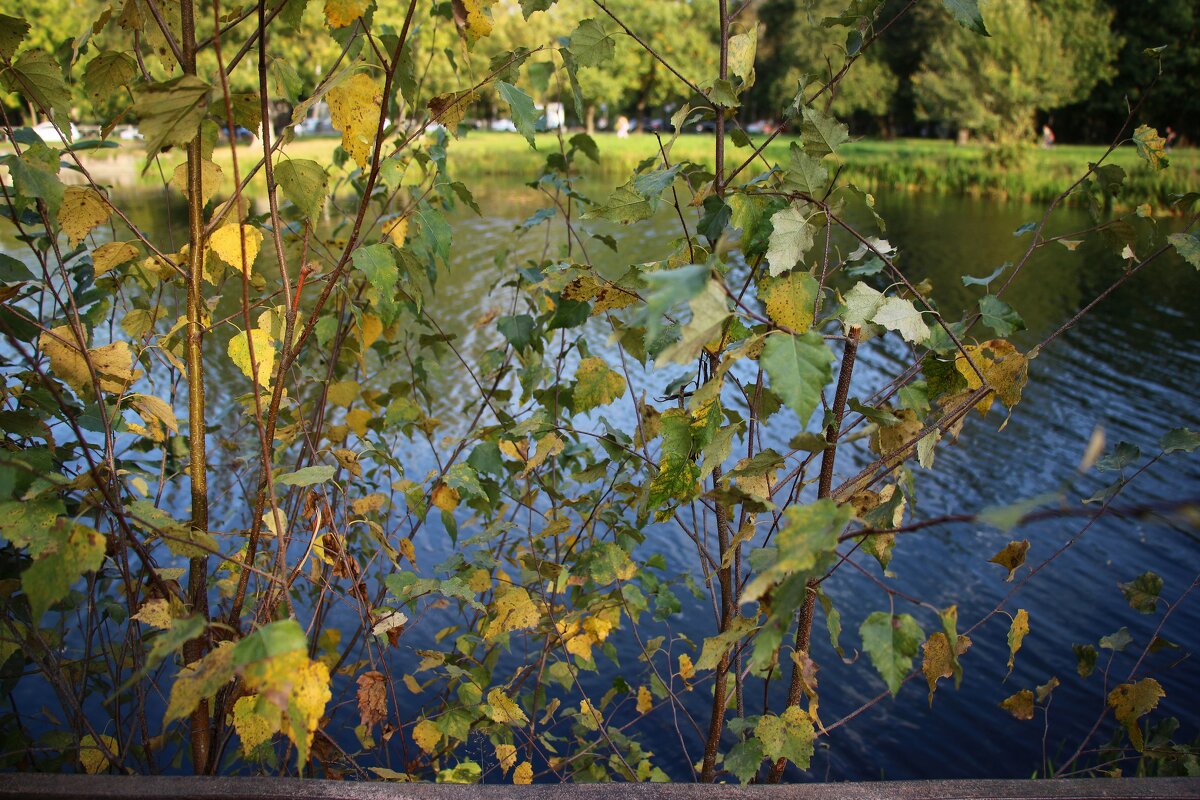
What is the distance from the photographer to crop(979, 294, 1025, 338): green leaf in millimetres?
1373

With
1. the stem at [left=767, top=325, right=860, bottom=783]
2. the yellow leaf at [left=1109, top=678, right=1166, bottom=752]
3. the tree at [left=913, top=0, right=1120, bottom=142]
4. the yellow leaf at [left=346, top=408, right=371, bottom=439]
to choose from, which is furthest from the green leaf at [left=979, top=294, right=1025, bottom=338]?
the tree at [left=913, top=0, right=1120, bottom=142]

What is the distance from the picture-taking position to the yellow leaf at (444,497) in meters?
1.94

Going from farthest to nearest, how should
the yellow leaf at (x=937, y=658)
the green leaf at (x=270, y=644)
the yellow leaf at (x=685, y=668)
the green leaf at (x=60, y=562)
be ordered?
the yellow leaf at (x=685, y=668) < the yellow leaf at (x=937, y=658) < the green leaf at (x=60, y=562) < the green leaf at (x=270, y=644)

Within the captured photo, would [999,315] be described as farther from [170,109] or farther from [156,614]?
[156,614]

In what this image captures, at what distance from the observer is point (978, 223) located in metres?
14.8

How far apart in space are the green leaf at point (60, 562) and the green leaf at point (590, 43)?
1.01 meters

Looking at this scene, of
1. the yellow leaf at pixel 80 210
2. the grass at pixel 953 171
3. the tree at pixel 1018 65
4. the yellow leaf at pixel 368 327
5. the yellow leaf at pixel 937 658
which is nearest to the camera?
the yellow leaf at pixel 937 658

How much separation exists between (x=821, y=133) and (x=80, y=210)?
3.60 ft

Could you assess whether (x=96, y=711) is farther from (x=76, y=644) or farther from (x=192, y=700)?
Answer: (x=192, y=700)

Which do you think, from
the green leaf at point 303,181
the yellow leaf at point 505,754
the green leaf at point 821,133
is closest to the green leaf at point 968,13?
the green leaf at point 821,133

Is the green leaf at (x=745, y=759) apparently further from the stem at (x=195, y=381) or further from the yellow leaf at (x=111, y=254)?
the yellow leaf at (x=111, y=254)

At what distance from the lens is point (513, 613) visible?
5.53 feet

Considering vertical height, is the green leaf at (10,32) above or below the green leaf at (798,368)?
above

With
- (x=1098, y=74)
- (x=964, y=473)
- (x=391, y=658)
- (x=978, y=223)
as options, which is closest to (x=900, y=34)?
(x=1098, y=74)
